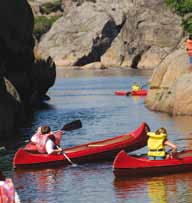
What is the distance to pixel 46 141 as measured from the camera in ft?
89.7

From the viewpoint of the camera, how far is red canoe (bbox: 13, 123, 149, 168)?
90.7ft

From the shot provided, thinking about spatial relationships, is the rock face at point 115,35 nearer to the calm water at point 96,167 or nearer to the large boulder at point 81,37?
the large boulder at point 81,37

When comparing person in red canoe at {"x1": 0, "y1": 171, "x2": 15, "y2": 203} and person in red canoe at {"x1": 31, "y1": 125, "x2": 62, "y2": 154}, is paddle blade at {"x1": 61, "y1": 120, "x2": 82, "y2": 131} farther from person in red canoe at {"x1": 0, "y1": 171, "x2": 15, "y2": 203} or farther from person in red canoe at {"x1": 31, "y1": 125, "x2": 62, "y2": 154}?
person in red canoe at {"x1": 0, "y1": 171, "x2": 15, "y2": 203}

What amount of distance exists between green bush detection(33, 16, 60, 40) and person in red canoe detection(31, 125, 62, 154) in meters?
121

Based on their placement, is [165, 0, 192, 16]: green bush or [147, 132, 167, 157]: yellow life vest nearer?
[147, 132, 167, 157]: yellow life vest

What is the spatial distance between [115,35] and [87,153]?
102828mm

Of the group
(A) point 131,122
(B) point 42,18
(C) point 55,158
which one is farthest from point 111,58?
(C) point 55,158

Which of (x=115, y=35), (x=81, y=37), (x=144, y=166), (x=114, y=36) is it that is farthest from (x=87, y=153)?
(x=115, y=35)

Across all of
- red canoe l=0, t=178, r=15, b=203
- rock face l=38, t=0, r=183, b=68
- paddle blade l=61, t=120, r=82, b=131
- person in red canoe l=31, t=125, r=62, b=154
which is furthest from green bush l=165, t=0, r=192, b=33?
rock face l=38, t=0, r=183, b=68

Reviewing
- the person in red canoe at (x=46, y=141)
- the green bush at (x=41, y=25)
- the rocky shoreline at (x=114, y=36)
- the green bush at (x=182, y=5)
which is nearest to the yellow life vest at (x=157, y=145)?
the person in red canoe at (x=46, y=141)

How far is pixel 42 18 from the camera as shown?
527 feet

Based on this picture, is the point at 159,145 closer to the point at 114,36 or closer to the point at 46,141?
the point at 46,141

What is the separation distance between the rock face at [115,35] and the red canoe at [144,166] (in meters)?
85.2

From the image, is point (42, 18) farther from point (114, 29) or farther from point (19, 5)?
point (19, 5)
